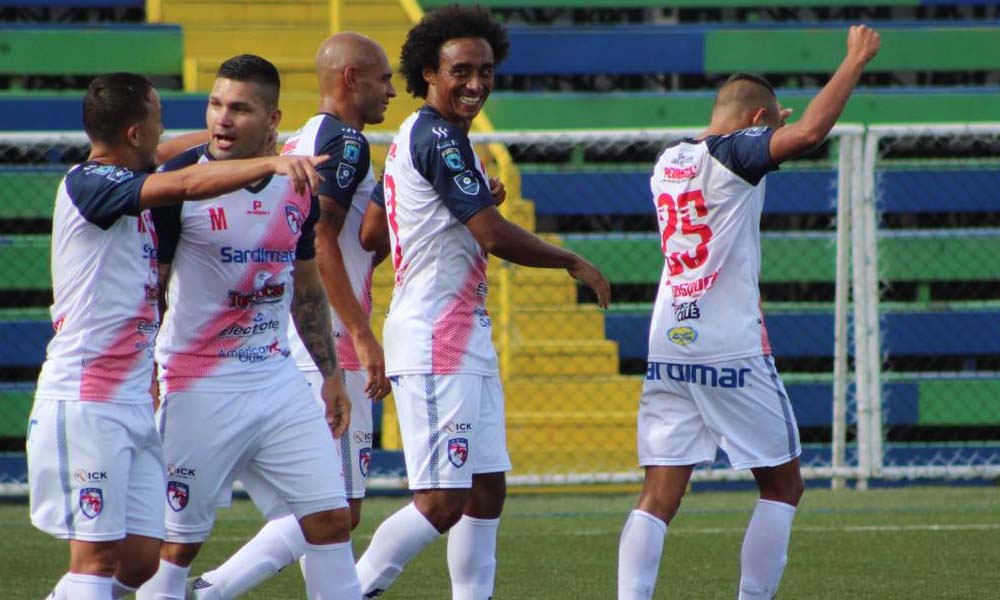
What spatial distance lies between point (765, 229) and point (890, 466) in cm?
306

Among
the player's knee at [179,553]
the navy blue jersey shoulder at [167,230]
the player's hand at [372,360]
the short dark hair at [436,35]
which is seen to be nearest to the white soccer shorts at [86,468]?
the player's knee at [179,553]

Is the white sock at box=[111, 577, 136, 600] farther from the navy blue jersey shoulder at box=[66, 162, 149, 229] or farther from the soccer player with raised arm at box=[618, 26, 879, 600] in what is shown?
the soccer player with raised arm at box=[618, 26, 879, 600]

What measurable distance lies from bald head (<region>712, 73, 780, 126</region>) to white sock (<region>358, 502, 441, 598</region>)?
5.32ft

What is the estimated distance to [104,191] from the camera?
13.3ft

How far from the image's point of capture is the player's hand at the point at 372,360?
16.5 feet

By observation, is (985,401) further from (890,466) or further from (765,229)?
(765,229)

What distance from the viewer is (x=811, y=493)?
967cm

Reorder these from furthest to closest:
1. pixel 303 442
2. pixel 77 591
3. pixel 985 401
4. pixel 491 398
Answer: pixel 985 401 → pixel 491 398 → pixel 303 442 → pixel 77 591

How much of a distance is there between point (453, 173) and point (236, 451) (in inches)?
42.1

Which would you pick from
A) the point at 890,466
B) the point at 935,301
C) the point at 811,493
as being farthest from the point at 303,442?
the point at 935,301

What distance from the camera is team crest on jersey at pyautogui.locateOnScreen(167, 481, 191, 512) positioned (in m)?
4.50

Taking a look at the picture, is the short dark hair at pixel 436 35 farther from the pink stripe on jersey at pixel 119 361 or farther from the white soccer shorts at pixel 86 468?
the white soccer shorts at pixel 86 468

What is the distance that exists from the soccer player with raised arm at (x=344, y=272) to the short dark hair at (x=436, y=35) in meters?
0.30

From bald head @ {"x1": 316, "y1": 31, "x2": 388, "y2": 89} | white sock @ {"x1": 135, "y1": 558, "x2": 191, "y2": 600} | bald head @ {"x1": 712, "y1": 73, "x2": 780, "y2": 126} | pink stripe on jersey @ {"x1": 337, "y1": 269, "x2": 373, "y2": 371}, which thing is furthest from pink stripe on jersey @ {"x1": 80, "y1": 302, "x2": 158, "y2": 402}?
bald head @ {"x1": 712, "y1": 73, "x2": 780, "y2": 126}
